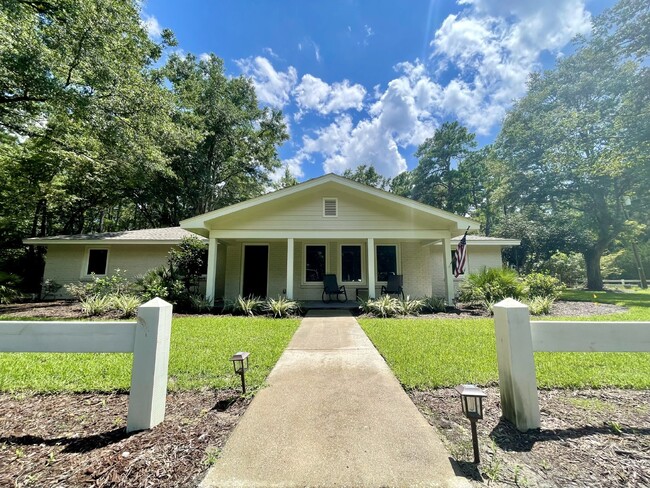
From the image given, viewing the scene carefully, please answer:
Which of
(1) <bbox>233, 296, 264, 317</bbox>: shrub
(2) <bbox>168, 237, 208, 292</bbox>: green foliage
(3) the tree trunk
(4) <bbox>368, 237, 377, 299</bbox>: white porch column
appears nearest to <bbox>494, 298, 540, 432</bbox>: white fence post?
(4) <bbox>368, 237, 377, 299</bbox>: white porch column

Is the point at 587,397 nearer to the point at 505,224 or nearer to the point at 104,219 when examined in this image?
the point at 505,224

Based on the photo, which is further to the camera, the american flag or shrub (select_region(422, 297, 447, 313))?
shrub (select_region(422, 297, 447, 313))

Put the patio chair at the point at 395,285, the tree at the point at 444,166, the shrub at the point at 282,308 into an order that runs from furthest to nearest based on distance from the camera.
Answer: the tree at the point at 444,166 < the patio chair at the point at 395,285 < the shrub at the point at 282,308

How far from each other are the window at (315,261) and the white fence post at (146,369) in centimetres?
985

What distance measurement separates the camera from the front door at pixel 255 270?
40.3 feet

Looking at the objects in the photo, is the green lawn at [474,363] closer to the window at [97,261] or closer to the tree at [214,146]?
the window at [97,261]

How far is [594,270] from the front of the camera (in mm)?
20562

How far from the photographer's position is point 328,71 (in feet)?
50.3

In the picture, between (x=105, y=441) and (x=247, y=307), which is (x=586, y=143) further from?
(x=105, y=441)

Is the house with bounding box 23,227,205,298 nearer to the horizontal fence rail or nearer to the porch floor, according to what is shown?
the porch floor

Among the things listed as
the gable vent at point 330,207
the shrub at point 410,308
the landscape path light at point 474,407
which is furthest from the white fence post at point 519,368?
the gable vent at point 330,207

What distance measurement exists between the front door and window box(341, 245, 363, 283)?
331 centimetres

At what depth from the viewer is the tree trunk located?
2025 centimetres

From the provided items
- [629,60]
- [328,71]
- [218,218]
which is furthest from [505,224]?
[218,218]
